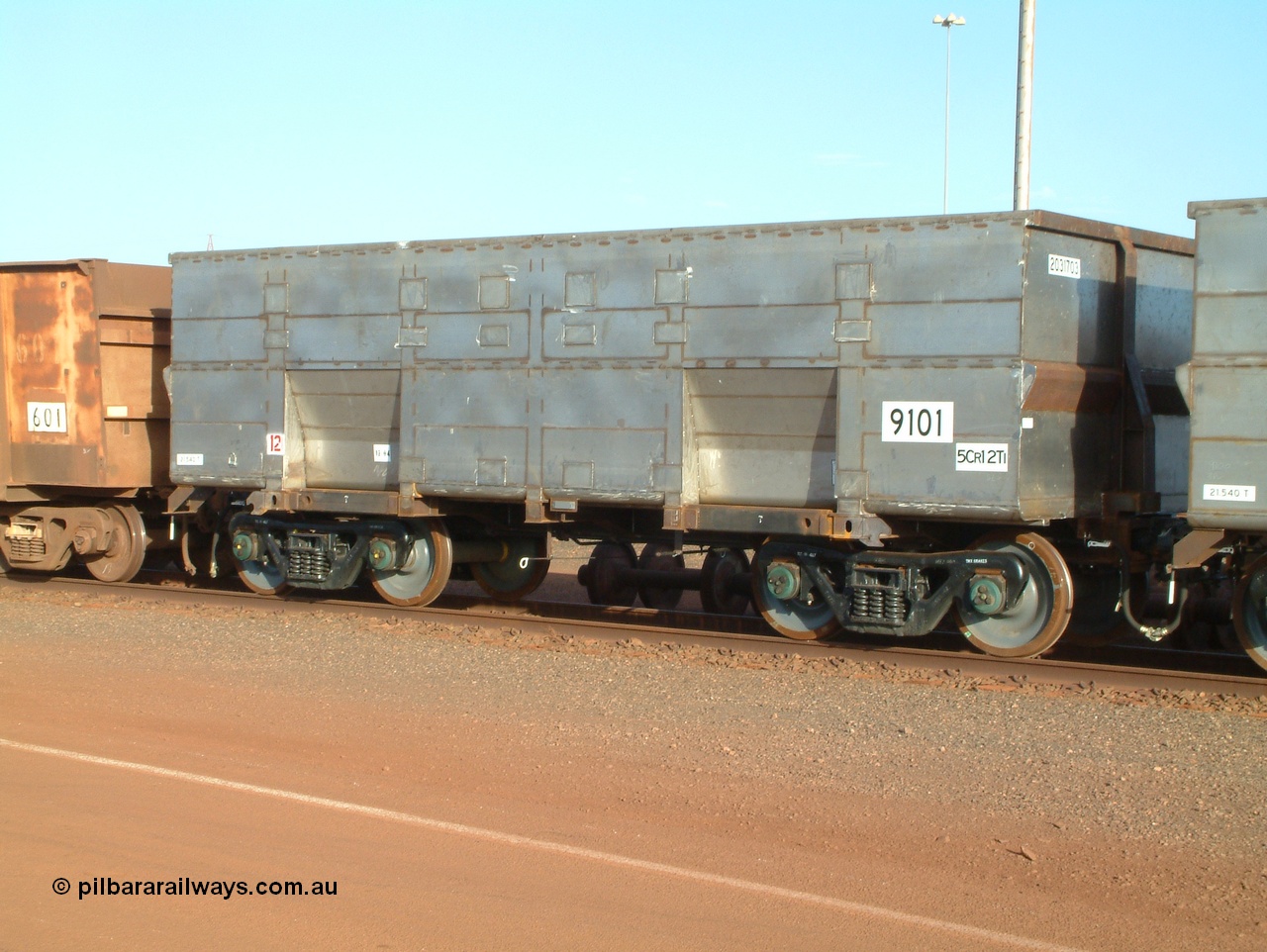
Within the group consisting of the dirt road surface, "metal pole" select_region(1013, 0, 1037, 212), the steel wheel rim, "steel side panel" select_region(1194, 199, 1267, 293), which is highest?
"metal pole" select_region(1013, 0, 1037, 212)

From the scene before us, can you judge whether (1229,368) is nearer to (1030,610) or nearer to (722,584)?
(1030,610)

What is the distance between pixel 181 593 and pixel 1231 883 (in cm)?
1209

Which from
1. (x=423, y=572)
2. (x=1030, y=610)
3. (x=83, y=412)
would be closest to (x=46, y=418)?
(x=83, y=412)

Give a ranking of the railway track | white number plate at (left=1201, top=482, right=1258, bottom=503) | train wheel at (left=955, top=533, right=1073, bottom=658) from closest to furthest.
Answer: white number plate at (left=1201, top=482, right=1258, bottom=503), the railway track, train wheel at (left=955, top=533, right=1073, bottom=658)

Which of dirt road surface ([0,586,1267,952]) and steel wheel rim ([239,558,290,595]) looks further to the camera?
steel wheel rim ([239,558,290,595])

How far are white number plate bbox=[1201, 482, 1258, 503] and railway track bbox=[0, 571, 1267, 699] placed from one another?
1409mm

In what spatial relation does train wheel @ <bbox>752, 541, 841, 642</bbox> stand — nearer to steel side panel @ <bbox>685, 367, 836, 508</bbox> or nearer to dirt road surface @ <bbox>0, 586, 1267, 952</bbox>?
steel side panel @ <bbox>685, 367, 836, 508</bbox>

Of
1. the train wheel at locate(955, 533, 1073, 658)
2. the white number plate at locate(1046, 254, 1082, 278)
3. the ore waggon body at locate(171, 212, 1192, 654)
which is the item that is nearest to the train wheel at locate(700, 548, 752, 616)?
the ore waggon body at locate(171, 212, 1192, 654)

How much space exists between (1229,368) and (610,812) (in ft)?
18.9

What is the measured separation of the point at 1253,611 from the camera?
398 inches

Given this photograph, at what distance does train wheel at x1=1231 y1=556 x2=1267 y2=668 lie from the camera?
32.8ft

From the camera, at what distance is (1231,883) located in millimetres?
5641

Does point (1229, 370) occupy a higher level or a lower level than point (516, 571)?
higher

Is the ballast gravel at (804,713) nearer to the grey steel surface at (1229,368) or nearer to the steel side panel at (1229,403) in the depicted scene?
the grey steel surface at (1229,368)
